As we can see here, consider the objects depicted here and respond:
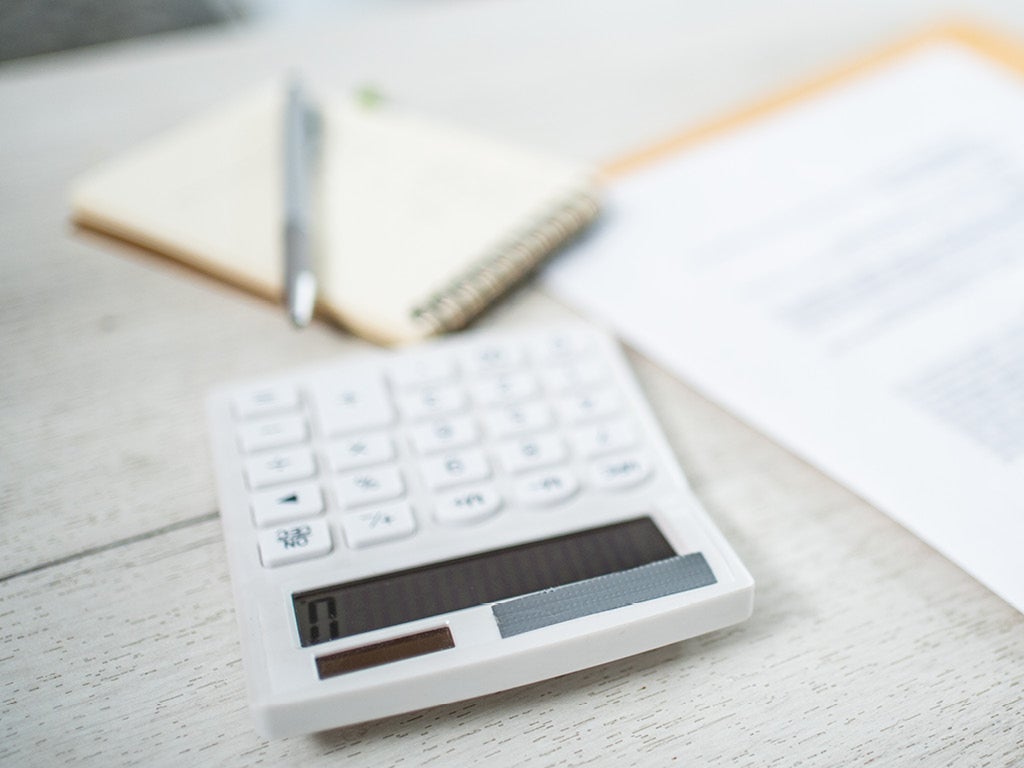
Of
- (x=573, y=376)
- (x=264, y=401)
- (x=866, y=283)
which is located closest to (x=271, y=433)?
(x=264, y=401)

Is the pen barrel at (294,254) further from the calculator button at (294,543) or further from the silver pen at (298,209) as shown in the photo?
the calculator button at (294,543)

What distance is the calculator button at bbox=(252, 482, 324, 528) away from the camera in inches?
12.9

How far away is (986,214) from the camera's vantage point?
0.48 m

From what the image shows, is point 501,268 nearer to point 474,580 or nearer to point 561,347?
point 561,347

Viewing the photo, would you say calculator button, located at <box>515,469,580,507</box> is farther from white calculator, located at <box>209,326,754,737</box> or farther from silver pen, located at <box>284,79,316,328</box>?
silver pen, located at <box>284,79,316,328</box>

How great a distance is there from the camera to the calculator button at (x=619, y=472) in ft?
1.13

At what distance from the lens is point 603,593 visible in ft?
1.00

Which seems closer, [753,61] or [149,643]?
[149,643]

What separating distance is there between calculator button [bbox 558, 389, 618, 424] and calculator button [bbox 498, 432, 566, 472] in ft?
0.05

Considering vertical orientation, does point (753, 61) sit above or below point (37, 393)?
above

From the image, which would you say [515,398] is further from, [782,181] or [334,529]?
[782,181]

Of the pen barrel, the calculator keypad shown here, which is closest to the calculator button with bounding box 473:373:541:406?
the calculator keypad

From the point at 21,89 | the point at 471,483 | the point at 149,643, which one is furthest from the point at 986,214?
the point at 21,89

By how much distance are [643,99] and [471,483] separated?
1.13ft
